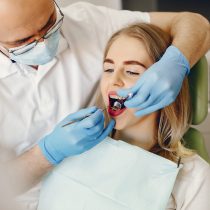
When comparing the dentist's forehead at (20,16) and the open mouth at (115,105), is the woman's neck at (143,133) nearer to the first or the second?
the open mouth at (115,105)

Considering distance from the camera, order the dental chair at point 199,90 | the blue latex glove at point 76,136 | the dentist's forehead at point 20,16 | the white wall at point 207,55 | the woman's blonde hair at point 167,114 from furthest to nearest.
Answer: the white wall at point 207,55, the dental chair at point 199,90, the woman's blonde hair at point 167,114, the blue latex glove at point 76,136, the dentist's forehead at point 20,16

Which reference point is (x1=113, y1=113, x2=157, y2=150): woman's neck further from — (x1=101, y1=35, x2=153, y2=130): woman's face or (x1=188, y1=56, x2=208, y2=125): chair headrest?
(x1=188, y1=56, x2=208, y2=125): chair headrest

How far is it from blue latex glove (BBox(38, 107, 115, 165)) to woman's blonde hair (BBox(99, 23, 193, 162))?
22 cm

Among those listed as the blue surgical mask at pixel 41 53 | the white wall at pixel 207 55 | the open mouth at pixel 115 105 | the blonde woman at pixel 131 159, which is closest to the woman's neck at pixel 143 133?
the blonde woman at pixel 131 159

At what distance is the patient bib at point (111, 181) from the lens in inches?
41.9

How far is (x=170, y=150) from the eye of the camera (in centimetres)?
118

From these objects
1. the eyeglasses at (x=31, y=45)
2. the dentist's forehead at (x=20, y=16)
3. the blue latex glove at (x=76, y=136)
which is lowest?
the blue latex glove at (x=76, y=136)

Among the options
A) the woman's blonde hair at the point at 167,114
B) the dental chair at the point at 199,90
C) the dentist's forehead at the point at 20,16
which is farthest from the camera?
the dental chair at the point at 199,90

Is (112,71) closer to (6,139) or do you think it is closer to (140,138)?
(140,138)

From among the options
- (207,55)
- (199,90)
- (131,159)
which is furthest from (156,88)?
(207,55)

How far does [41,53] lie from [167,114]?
0.49 meters

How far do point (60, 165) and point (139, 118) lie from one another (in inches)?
13.5

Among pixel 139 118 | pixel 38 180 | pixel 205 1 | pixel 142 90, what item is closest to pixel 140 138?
pixel 139 118

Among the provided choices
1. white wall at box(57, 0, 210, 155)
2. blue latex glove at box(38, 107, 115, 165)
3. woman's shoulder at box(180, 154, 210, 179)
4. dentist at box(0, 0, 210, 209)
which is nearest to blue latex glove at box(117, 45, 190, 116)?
dentist at box(0, 0, 210, 209)
